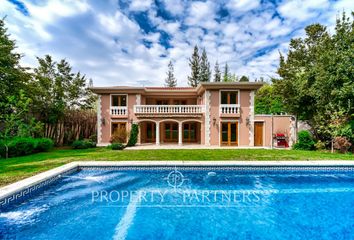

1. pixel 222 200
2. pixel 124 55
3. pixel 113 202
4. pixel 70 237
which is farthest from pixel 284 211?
pixel 124 55

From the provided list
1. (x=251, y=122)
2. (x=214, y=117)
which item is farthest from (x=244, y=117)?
(x=214, y=117)

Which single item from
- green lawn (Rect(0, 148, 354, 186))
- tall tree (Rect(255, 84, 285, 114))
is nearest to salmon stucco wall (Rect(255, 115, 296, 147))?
green lawn (Rect(0, 148, 354, 186))

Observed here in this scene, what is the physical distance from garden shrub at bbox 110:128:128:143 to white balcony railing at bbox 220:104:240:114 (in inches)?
369

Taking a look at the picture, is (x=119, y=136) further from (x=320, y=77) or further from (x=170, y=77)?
(x=170, y=77)

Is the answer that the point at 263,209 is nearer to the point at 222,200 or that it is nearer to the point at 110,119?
the point at 222,200

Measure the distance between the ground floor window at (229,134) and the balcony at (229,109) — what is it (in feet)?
3.11

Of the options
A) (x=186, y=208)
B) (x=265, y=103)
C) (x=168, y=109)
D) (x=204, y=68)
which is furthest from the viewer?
(x=204, y=68)

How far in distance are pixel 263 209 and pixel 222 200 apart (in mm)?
1202

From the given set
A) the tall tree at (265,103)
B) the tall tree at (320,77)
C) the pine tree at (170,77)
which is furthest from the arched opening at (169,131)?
the pine tree at (170,77)

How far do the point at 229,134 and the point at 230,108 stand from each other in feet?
8.03

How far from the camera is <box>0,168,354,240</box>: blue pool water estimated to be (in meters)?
4.26

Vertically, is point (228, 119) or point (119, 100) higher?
point (119, 100)

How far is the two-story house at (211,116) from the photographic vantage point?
17.2 m

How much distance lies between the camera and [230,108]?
56.5ft
